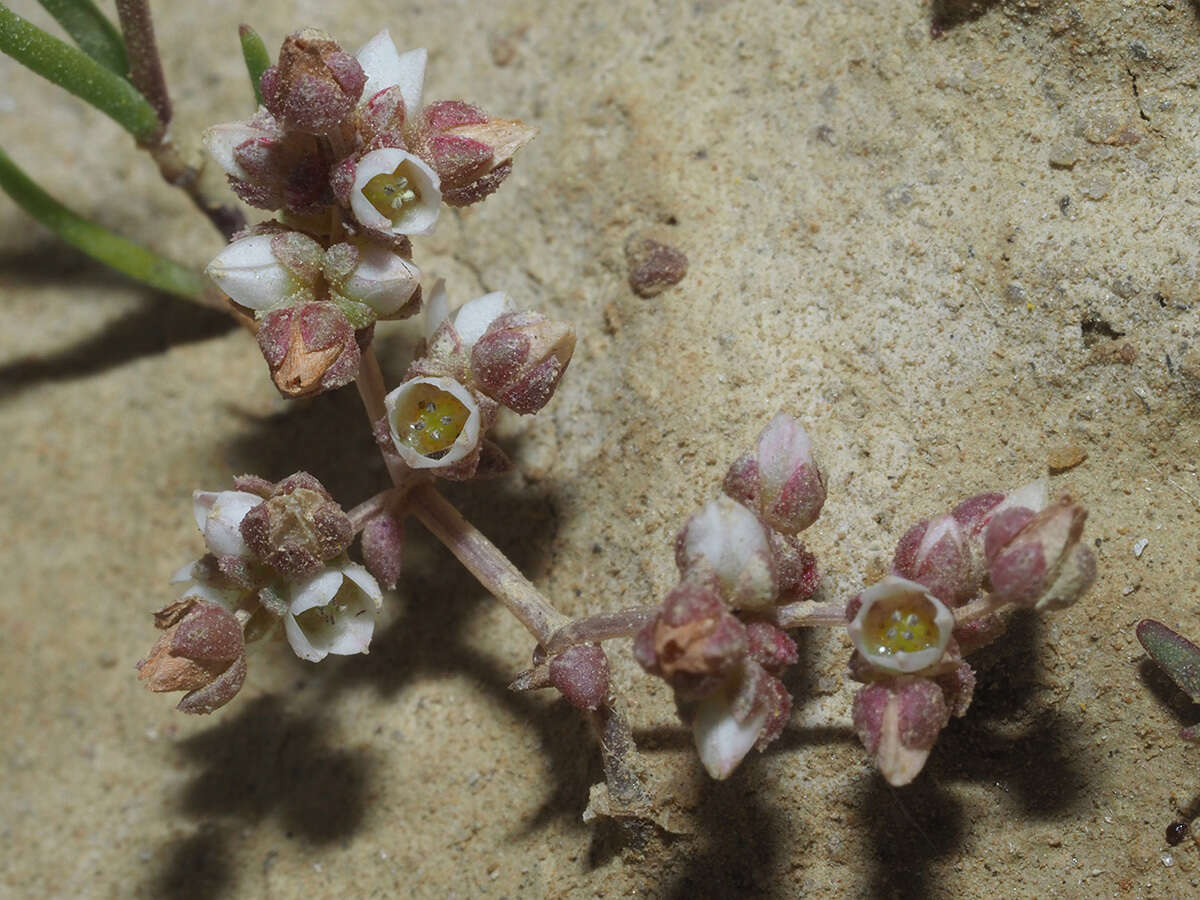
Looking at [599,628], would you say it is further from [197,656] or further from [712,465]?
[197,656]

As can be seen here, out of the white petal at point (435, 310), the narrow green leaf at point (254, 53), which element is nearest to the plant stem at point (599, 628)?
the white petal at point (435, 310)

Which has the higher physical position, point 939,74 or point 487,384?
point 939,74

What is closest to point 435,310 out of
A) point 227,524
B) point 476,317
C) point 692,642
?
point 476,317

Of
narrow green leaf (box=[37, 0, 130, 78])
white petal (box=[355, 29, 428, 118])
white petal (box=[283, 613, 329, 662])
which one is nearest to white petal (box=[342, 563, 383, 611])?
white petal (box=[283, 613, 329, 662])

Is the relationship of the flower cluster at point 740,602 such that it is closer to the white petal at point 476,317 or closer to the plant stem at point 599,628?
the plant stem at point 599,628

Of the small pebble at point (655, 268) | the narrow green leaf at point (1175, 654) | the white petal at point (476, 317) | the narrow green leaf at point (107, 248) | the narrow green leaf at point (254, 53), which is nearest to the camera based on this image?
the narrow green leaf at point (1175, 654)

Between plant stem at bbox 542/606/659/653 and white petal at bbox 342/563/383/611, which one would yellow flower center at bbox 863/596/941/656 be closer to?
plant stem at bbox 542/606/659/653

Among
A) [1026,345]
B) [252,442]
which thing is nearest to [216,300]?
[252,442]

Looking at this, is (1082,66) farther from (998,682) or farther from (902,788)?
(902,788)
